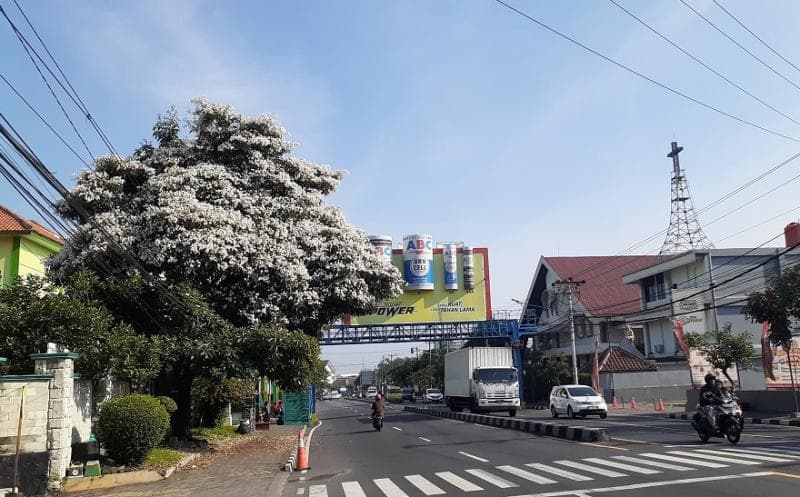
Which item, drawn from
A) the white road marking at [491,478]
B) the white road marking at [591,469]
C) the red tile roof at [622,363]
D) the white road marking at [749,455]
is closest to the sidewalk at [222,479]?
the white road marking at [491,478]

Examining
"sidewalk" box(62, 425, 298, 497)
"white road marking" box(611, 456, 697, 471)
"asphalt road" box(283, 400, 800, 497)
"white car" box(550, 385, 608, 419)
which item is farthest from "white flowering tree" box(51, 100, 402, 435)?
"white car" box(550, 385, 608, 419)

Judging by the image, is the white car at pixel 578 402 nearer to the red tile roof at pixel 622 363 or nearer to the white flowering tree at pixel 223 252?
the white flowering tree at pixel 223 252

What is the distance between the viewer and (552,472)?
40.2 ft

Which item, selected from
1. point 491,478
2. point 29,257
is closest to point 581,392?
point 491,478

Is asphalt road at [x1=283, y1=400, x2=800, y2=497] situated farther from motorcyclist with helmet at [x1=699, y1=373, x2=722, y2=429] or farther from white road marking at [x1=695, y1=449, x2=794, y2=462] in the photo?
motorcyclist with helmet at [x1=699, y1=373, x2=722, y2=429]

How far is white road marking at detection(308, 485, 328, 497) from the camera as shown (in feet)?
37.6

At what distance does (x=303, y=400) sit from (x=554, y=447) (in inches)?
840

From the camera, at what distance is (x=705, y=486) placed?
9.82 meters


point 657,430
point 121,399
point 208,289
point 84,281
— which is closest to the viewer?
point 121,399

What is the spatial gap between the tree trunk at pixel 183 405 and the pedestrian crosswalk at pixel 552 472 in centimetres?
898

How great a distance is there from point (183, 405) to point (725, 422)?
48.7 feet

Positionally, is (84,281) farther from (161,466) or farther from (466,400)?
(466,400)

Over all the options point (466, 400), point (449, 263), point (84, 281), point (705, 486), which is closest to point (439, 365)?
point (449, 263)

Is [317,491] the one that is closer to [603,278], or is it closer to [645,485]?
[645,485]
